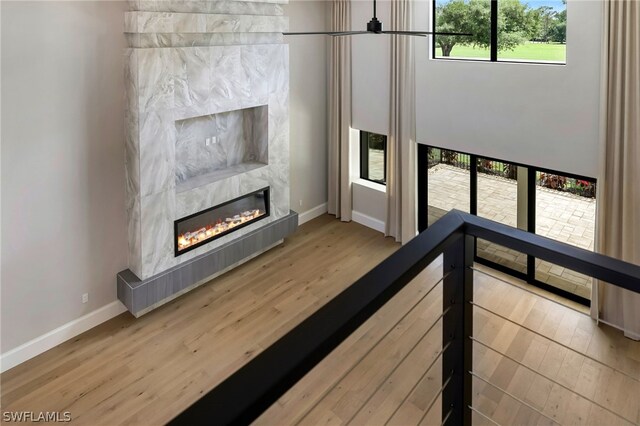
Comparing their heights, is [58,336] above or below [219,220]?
below

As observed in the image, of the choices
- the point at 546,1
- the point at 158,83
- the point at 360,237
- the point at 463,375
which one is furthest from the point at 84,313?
the point at 546,1

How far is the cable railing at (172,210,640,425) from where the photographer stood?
2.63 feet

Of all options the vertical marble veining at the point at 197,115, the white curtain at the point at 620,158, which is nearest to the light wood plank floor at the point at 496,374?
the white curtain at the point at 620,158

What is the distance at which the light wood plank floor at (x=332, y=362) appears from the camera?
3.54 metres

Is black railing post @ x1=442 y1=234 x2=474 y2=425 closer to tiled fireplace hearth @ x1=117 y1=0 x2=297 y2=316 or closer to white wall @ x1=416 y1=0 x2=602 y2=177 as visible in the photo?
white wall @ x1=416 y1=0 x2=602 y2=177

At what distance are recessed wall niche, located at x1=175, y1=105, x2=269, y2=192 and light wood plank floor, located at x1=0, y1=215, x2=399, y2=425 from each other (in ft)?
3.99

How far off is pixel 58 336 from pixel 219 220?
201 centimetres

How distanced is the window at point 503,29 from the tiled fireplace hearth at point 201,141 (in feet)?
6.44

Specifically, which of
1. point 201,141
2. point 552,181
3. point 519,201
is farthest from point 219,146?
point 552,181

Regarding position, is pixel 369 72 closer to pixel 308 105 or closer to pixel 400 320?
pixel 308 105

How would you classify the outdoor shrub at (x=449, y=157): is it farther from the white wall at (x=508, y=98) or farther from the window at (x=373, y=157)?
the window at (x=373, y=157)

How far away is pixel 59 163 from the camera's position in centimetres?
427

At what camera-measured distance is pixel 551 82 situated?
14.9 feet

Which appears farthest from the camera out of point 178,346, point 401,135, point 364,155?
point 364,155
